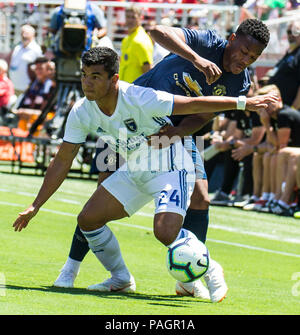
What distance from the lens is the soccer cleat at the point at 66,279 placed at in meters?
7.20

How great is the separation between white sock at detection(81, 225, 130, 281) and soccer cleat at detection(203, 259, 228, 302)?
712mm

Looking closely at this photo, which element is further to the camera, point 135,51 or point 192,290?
point 135,51

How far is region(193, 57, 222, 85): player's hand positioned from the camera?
6.94 m

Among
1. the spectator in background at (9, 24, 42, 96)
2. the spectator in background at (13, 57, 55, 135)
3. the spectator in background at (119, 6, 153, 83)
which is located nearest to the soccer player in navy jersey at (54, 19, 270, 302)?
the spectator in background at (119, 6, 153, 83)

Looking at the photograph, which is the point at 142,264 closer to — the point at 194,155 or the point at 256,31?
the point at 194,155

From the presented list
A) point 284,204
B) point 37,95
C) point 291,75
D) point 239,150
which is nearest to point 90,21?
point 37,95

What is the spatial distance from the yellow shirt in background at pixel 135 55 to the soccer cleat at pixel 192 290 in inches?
318

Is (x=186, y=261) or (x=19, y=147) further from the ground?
(x=186, y=261)

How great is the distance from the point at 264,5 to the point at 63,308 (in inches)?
605

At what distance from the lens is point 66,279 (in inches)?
286

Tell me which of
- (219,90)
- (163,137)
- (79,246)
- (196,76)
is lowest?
(79,246)

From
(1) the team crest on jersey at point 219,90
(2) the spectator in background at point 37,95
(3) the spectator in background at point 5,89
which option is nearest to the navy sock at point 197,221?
(1) the team crest on jersey at point 219,90

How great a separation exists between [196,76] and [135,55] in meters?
7.60

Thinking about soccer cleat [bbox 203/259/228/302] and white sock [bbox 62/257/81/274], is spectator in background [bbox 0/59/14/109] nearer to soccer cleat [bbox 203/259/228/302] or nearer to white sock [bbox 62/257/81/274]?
white sock [bbox 62/257/81/274]
